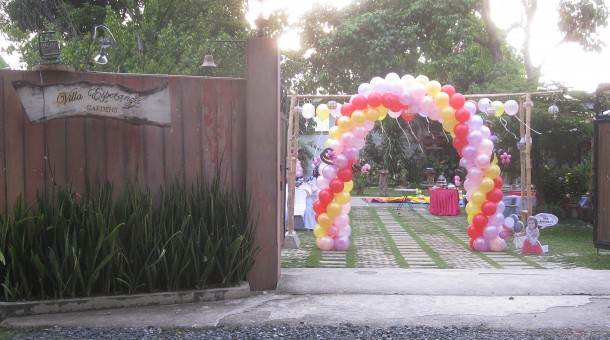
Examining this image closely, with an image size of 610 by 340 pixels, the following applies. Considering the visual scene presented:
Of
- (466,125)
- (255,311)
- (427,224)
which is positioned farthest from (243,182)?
(427,224)

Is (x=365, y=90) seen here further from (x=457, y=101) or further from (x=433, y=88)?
(x=457, y=101)

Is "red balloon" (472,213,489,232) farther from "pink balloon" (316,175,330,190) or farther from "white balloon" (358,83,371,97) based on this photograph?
"white balloon" (358,83,371,97)

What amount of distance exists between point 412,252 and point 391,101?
2563 millimetres

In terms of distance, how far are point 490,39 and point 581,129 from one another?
36.1 ft

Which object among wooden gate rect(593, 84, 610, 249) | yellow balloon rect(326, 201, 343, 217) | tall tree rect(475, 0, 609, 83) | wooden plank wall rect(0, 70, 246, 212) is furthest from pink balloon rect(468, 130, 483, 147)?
tall tree rect(475, 0, 609, 83)

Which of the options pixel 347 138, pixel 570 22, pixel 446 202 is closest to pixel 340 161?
pixel 347 138

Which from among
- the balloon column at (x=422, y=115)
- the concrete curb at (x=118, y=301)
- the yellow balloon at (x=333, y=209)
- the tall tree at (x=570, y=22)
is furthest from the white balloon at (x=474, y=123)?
the tall tree at (x=570, y=22)

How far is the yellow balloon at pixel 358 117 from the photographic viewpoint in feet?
33.7

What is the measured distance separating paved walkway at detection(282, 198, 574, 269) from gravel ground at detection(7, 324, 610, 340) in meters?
3.81

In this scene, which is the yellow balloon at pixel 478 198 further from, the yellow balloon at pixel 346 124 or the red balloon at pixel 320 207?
the red balloon at pixel 320 207

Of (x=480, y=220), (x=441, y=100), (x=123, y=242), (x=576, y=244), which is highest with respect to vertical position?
(x=441, y=100)

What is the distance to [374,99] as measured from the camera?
10172 mm

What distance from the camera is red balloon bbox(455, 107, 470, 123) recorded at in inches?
398

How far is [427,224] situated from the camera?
15211mm
